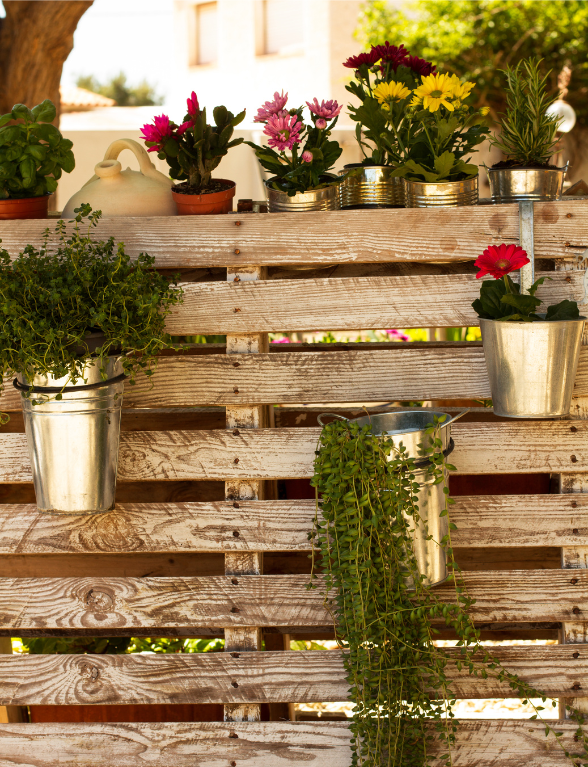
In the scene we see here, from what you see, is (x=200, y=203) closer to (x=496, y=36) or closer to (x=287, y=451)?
(x=287, y=451)

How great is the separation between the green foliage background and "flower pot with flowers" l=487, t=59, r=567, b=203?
8.51m

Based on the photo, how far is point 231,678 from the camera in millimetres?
1710

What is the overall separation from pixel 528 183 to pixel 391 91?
1.27 feet

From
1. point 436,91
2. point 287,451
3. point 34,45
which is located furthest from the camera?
point 34,45

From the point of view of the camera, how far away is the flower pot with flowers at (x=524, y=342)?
1.49 meters

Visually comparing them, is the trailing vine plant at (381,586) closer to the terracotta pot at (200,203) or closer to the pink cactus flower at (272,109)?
the terracotta pot at (200,203)

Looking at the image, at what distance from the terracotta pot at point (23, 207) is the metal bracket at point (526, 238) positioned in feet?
3.79

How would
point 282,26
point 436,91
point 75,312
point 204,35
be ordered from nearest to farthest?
1. point 75,312
2. point 436,91
3. point 282,26
4. point 204,35

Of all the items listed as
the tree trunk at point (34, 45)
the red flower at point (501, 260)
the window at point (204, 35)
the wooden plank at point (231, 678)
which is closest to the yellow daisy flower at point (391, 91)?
the red flower at point (501, 260)

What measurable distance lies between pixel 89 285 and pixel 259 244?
16.6 inches

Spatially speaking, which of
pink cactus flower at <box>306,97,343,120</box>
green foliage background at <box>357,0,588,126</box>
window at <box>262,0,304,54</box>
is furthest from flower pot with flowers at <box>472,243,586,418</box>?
window at <box>262,0,304,54</box>

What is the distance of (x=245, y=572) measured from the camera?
1735mm

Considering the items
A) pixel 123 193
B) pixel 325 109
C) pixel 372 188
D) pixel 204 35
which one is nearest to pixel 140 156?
pixel 123 193

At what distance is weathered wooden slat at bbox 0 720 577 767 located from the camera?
5.51ft
